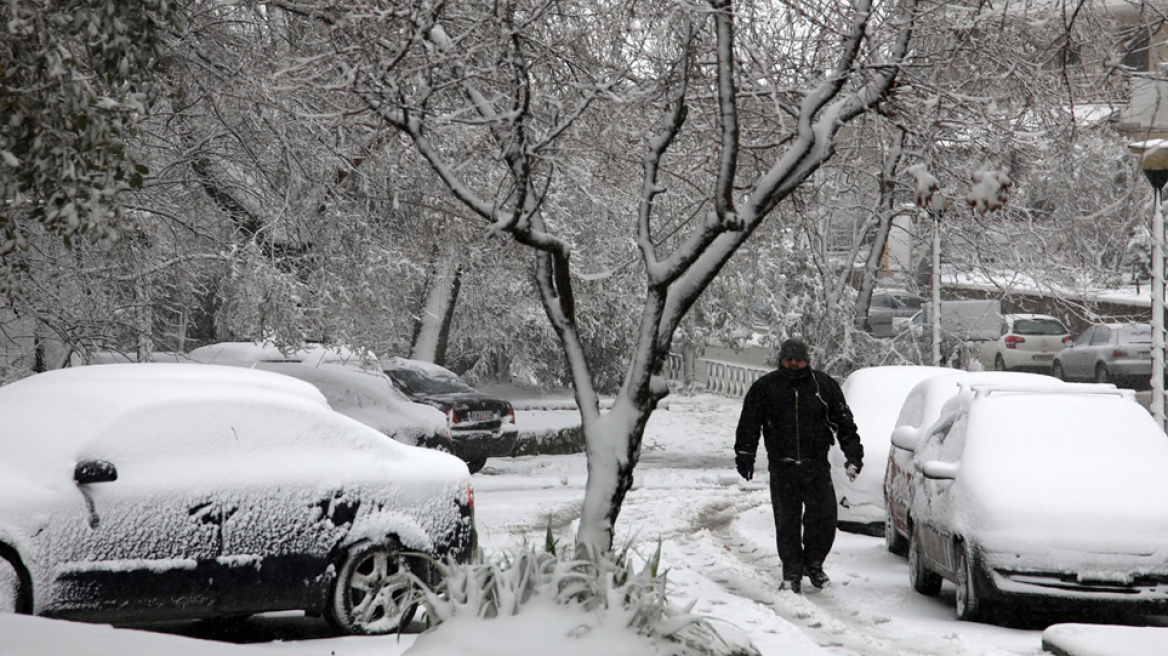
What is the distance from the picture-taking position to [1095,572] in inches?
286

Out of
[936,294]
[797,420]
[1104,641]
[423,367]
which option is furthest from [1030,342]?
[1104,641]

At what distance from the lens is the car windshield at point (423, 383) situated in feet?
56.2

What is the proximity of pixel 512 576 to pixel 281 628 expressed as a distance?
3.70 m

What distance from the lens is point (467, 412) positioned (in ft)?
54.5

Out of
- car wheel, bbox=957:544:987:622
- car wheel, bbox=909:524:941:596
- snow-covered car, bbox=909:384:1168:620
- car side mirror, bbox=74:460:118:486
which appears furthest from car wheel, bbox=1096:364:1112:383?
car side mirror, bbox=74:460:118:486

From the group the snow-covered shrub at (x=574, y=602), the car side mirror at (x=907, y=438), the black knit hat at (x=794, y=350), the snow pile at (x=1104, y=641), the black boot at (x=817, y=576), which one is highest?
the black knit hat at (x=794, y=350)

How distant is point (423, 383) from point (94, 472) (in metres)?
11.1

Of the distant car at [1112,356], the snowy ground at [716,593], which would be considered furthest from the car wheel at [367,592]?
the distant car at [1112,356]

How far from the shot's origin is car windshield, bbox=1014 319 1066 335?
30.8 metres

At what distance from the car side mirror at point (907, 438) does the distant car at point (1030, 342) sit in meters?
22.6

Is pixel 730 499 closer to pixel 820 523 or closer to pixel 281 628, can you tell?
pixel 820 523

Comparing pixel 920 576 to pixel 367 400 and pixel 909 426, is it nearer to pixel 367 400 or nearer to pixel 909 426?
pixel 909 426

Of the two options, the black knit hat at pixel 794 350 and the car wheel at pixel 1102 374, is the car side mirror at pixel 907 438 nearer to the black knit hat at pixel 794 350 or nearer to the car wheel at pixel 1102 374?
the black knit hat at pixel 794 350

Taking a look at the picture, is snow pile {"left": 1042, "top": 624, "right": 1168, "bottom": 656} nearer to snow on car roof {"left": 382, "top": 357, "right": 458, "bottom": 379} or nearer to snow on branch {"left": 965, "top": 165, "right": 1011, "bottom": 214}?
snow on branch {"left": 965, "top": 165, "right": 1011, "bottom": 214}
